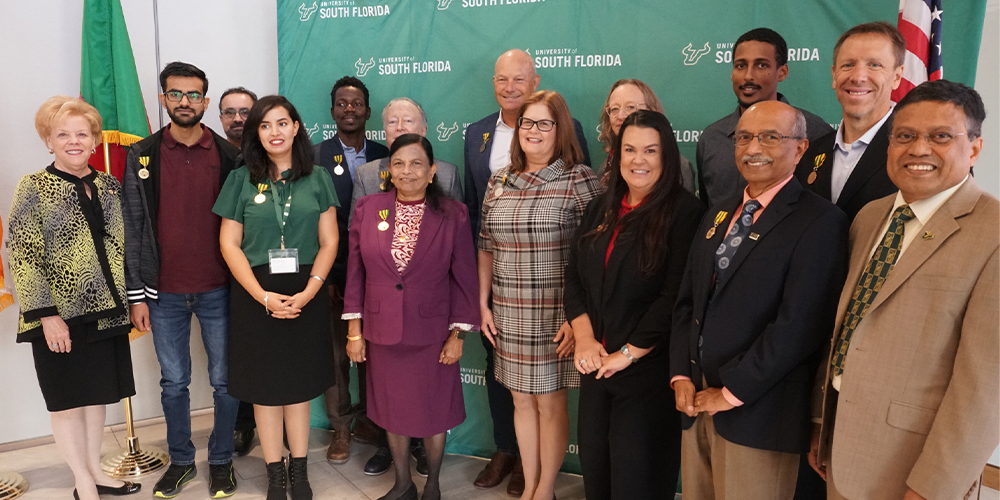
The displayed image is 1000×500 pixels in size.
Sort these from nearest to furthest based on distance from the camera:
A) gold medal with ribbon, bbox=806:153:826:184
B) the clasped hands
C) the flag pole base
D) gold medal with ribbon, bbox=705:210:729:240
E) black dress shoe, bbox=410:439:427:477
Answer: the clasped hands, gold medal with ribbon, bbox=705:210:729:240, gold medal with ribbon, bbox=806:153:826:184, the flag pole base, black dress shoe, bbox=410:439:427:477

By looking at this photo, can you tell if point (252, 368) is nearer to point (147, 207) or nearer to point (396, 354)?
point (396, 354)

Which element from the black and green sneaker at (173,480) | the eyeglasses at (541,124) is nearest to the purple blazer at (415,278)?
the eyeglasses at (541,124)

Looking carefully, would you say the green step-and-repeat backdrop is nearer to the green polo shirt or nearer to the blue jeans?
the blue jeans

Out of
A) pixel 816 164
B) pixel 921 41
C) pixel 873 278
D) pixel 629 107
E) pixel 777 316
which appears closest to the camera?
pixel 873 278

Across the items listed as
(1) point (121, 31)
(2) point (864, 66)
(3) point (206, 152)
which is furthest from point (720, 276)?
(1) point (121, 31)

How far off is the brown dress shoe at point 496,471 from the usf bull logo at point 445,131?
192 cm

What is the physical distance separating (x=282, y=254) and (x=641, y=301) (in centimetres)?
162

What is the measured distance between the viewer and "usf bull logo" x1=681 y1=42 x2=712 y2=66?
3.20 m

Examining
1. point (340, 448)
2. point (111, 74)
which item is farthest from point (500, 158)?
point (111, 74)

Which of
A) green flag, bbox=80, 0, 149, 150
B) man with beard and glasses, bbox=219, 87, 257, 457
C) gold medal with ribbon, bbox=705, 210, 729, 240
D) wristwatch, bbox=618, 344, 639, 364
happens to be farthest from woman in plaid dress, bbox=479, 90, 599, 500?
green flag, bbox=80, 0, 149, 150

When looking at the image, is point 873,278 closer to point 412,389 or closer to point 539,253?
point 539,253

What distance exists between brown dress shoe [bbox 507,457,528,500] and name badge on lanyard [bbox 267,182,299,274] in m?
Result: 1.54

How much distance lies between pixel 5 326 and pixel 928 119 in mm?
4757

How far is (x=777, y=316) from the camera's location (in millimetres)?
1770
